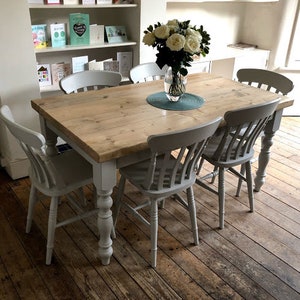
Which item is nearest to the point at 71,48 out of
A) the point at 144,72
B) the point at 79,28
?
the point at 79,28

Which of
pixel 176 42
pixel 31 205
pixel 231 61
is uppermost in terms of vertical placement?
A: pixel 176 42

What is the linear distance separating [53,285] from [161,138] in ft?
3.35

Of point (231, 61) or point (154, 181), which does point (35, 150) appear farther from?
point (231, 61)

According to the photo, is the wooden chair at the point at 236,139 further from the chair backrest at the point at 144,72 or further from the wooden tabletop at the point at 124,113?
the chair backrest at the point at 144,72

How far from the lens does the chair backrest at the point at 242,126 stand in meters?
1.88

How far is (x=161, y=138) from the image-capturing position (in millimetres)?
1541

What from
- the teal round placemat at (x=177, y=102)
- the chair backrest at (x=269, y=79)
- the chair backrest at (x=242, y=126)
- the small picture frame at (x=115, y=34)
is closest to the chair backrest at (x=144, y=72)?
the teal round placemat at (x=177, y=102)

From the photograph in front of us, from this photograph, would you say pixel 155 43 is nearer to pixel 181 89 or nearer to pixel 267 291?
pixel 181 89

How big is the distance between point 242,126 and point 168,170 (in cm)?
53

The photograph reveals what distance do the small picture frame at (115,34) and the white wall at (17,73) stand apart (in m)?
0.87

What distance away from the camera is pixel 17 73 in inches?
97.5

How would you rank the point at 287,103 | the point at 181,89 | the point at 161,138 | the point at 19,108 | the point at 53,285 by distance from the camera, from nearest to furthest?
the point at 161,138
the point at 53,285
the point at 181,89
the point at 287,103
the point at 19,108

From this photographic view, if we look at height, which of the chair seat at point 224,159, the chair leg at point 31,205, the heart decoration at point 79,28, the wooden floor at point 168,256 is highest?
the heart decoration at point 79,28

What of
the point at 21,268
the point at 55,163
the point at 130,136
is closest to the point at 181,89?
the point at 130,136
